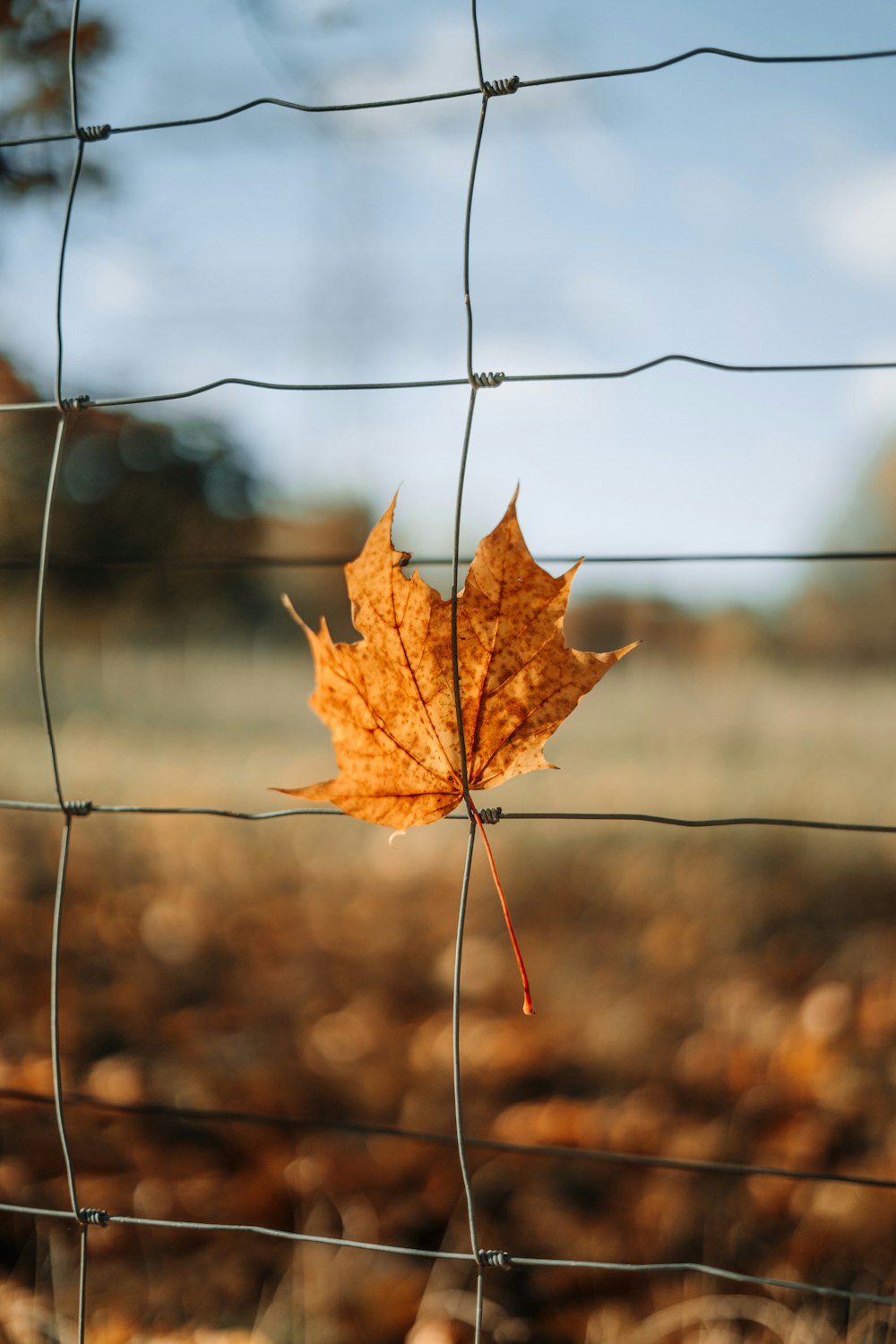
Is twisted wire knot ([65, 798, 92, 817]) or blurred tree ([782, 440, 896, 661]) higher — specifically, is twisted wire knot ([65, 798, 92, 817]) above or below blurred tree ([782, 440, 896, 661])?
below

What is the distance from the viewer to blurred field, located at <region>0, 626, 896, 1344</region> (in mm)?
908

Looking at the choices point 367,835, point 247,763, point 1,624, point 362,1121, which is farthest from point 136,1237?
point 1,624

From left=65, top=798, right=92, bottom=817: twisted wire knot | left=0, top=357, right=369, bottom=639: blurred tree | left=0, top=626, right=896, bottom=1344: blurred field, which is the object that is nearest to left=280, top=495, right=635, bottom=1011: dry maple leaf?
left=65, top=798, right=92, bottom=817: twisted wire knot

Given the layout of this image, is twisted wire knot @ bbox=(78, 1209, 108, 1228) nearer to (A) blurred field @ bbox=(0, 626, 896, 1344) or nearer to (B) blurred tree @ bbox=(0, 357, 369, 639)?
(A) blurred field @ bbox=(0, 626, 896, 1344)

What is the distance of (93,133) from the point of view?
0.54 m

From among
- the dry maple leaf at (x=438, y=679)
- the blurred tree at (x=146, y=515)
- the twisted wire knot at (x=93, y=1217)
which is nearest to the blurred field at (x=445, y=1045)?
the twisted wire knot at (x=93, y=1217)

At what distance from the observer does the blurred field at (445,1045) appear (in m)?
0.91

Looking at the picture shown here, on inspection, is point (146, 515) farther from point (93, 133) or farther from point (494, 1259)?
point (494, 1259)

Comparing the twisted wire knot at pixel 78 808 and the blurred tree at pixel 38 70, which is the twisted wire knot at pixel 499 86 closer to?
the twisted wire knot at pixel 78 808

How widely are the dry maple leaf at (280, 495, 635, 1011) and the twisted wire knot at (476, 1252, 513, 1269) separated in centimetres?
18

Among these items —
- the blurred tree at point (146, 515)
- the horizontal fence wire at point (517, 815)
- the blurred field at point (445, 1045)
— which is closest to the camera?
the horizontal fence wire at point (517, 815)

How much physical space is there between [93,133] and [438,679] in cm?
34

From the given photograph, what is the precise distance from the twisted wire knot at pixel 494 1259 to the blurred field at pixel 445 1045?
458mm

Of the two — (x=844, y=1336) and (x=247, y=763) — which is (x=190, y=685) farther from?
(x=844, y=1336)
